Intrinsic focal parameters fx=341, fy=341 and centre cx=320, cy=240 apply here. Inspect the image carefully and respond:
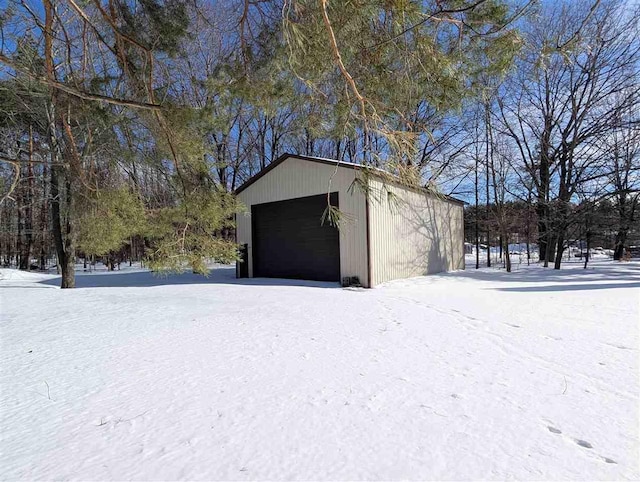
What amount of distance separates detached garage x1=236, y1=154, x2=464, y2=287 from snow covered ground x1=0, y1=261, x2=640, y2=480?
15.3 ft

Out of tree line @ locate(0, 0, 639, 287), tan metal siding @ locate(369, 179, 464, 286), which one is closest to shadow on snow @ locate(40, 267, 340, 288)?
tan metal siding @ locate(369, 179, 464, 286)

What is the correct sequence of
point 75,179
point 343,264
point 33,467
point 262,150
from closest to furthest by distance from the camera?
point 33,467 → point 75,179 → point 343,264 → point 262,150

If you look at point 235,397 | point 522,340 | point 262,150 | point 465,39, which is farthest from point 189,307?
point 262,150

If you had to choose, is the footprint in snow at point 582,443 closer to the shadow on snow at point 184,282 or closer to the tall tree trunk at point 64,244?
the shadow on snow at point 184,282

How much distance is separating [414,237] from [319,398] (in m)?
9.60

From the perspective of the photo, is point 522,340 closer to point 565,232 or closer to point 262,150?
point 565,232

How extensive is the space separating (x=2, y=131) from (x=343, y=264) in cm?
828

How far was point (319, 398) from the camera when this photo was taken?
2240 millimetres

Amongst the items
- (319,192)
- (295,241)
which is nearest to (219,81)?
(319,192)

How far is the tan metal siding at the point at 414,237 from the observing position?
30.8 ft

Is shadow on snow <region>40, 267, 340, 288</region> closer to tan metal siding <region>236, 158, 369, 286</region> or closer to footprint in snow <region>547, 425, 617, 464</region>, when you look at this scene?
tan metal siding <region>236, 158, 369, 286</region>

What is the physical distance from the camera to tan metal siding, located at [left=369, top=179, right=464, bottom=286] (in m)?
9.38

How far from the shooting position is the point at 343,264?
944 cm

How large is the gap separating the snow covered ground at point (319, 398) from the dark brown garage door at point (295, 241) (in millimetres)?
5350
